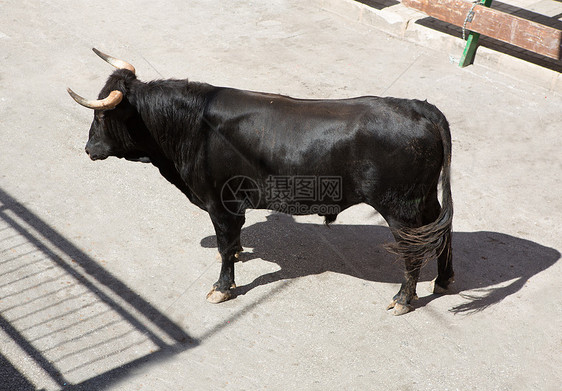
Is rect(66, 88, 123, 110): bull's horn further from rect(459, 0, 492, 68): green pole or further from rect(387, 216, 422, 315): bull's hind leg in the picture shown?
rect(459, 0, 492, 68): green pole

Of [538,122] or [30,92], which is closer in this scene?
[538,122]

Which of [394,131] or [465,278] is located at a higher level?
[394,131]

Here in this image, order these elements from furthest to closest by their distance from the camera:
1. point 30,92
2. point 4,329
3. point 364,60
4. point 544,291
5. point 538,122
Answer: point 364,60, point 30,92, point 538,122, point 544,291, point 4,329

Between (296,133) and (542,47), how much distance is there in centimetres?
472

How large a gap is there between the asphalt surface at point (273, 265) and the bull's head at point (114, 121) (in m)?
1.09

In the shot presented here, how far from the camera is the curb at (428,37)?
323 inches

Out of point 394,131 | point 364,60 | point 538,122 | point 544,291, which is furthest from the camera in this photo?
point 364,60

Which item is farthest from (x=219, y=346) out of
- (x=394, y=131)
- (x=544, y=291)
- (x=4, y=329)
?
(x=544, y=291)

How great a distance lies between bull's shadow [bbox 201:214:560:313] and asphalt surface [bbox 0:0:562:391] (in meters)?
0.02

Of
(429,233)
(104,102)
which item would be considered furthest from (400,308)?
(104,102)

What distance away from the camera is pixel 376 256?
5738mm

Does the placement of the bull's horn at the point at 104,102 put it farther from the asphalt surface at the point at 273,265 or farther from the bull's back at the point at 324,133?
the asphalt surface at the point at 273,265

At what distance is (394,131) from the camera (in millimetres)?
4516

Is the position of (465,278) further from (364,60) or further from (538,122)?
(364,60)
